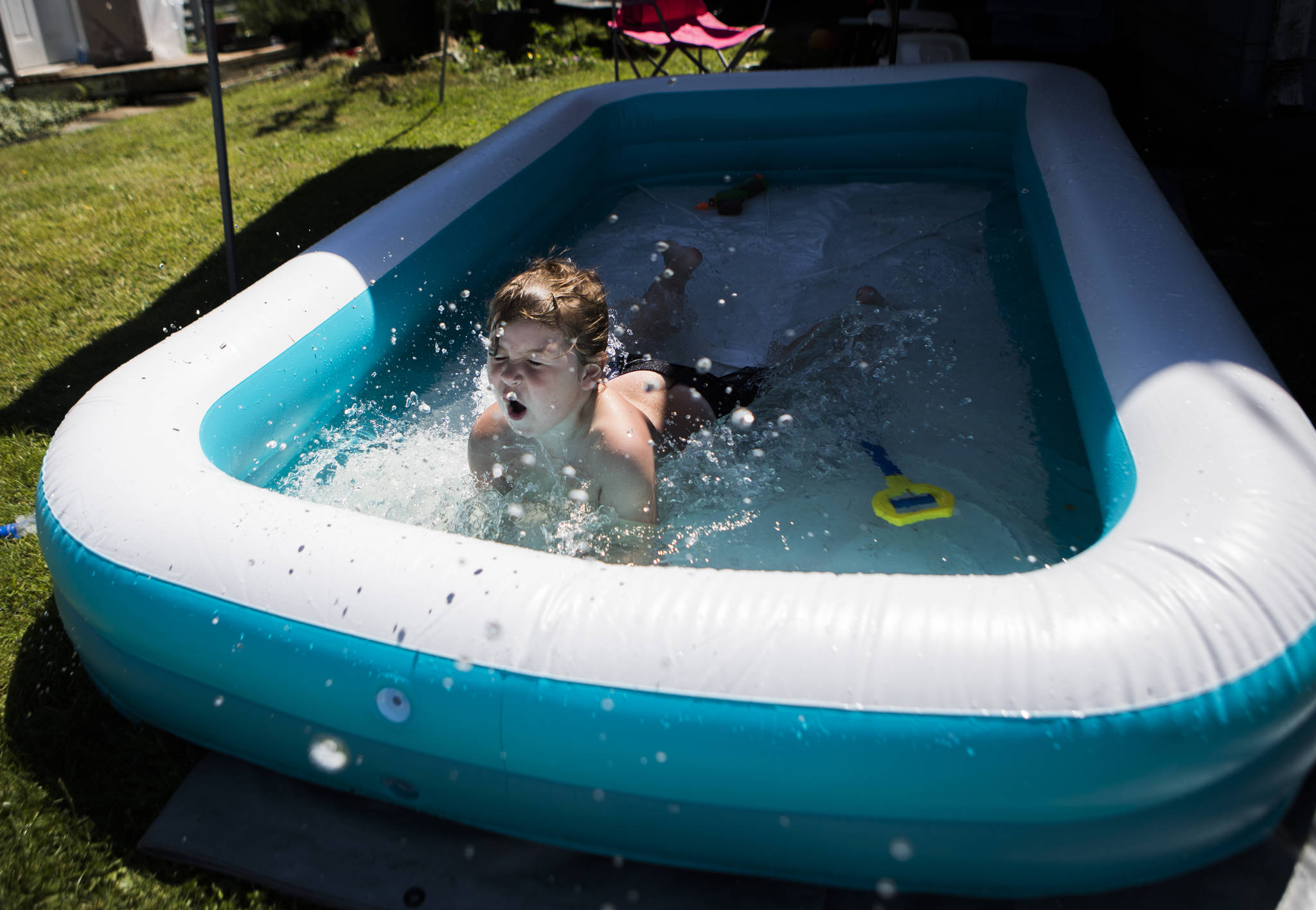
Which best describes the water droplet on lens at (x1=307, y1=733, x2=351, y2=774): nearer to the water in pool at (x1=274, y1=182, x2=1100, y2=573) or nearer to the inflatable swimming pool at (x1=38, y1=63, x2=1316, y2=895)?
the inflatable swimming pool at (x1=38, y1=63, x2=1316, y2=895)

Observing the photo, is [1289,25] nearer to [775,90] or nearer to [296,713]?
[775,90]

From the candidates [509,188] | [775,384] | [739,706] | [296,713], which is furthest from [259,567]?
[509,188]

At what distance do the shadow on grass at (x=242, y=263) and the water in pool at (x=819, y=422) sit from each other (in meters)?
1.17

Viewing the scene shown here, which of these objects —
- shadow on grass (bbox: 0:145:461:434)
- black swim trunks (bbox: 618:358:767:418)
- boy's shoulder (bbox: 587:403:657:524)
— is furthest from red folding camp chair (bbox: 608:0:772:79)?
boy's shoulder (bbox: 587:403:657:524)

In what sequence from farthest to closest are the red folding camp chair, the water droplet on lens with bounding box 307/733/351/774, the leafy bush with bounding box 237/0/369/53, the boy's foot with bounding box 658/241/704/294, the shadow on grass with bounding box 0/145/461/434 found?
the leafy bush with bounding box 237/0/369/53 < the red folding camp chair < the boy's foot with bounding box 658/241/704/294 < the shadow on grass with bounding box 0/145/461/434 < the water droplet on lens with bounding box 307/733/351/774

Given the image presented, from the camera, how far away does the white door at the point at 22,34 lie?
795 cm

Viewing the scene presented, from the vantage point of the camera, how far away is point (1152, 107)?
5922mm

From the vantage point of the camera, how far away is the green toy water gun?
4.74m

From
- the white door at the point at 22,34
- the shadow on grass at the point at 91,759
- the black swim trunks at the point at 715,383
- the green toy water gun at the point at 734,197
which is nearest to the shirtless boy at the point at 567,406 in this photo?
the black swim trunks at the point at 715,383

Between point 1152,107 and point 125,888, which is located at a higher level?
A: point 1152,107

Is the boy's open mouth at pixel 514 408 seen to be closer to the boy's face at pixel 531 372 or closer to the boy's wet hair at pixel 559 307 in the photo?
the boy's face at pixel 531 372

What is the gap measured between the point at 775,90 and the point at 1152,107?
2571 mm

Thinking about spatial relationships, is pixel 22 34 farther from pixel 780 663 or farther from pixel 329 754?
pixel 780 663

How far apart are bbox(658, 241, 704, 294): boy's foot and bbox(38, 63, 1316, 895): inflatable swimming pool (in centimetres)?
190
